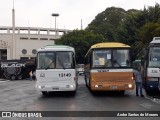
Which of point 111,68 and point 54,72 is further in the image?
point 54,72

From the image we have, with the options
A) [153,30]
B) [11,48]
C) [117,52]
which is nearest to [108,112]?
[117,52]

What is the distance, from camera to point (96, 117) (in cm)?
1335

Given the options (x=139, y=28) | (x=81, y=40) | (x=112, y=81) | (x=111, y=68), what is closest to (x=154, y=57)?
(x=111, y=68)

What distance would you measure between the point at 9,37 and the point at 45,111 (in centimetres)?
8858

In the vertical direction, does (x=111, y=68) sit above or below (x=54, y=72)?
above

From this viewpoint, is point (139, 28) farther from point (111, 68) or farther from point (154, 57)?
point (111, 68)

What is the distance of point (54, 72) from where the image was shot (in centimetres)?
2147

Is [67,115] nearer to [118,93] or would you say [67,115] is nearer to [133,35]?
[118,93]

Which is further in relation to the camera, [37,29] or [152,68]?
[37,29]

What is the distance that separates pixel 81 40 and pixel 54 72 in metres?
57.6

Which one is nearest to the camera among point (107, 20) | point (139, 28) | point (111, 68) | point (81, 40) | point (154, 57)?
point (111, 68)

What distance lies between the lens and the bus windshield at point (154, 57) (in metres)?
21.5

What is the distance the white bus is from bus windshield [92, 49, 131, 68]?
1.39 meters

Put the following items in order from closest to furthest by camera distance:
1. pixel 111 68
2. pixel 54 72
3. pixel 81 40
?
pixel 111 68 < pixel 54 72 < pixel 81 40
